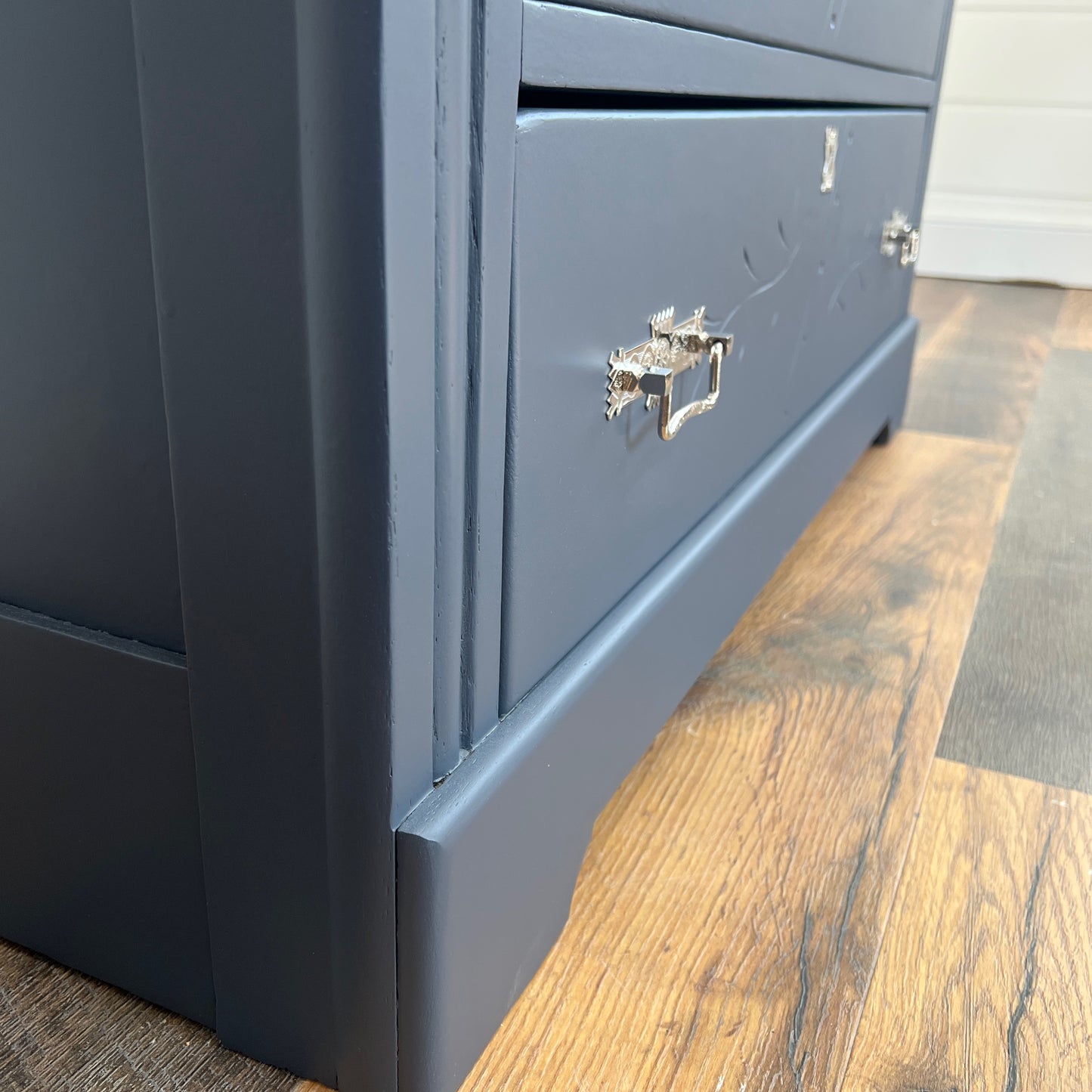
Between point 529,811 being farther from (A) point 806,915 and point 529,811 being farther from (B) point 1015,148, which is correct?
(B) point 1015,148

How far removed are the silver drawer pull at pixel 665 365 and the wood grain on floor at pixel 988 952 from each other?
0.97 feet

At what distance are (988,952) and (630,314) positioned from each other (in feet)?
1.23

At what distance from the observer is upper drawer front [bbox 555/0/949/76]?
0.51 m

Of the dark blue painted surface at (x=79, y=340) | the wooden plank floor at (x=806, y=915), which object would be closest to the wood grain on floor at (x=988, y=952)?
the wooden plank floor at (x=806, y=915)

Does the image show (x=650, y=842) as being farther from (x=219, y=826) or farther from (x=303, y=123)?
(x=303, y=123)

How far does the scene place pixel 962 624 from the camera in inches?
37.1

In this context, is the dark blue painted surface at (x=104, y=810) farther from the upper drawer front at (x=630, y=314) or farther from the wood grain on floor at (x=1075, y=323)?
the wood grain on floor at (x=1075, y=323)

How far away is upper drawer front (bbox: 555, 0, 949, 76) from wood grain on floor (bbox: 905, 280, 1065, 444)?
517mm

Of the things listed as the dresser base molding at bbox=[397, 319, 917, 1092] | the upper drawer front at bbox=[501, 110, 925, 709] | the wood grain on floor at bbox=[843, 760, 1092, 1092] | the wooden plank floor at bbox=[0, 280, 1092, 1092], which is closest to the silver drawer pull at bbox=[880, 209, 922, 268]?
the upper drawer front at bbox=[501, 110, 925, 709]

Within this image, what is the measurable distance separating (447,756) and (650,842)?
0.25 meters

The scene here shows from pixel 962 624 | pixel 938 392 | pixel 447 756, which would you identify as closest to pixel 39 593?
pixel 447 756

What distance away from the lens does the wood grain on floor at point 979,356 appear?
5.11 feet

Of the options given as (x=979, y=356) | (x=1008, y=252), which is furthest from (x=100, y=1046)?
(x=1008, y=252)

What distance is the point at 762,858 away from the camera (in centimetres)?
64
